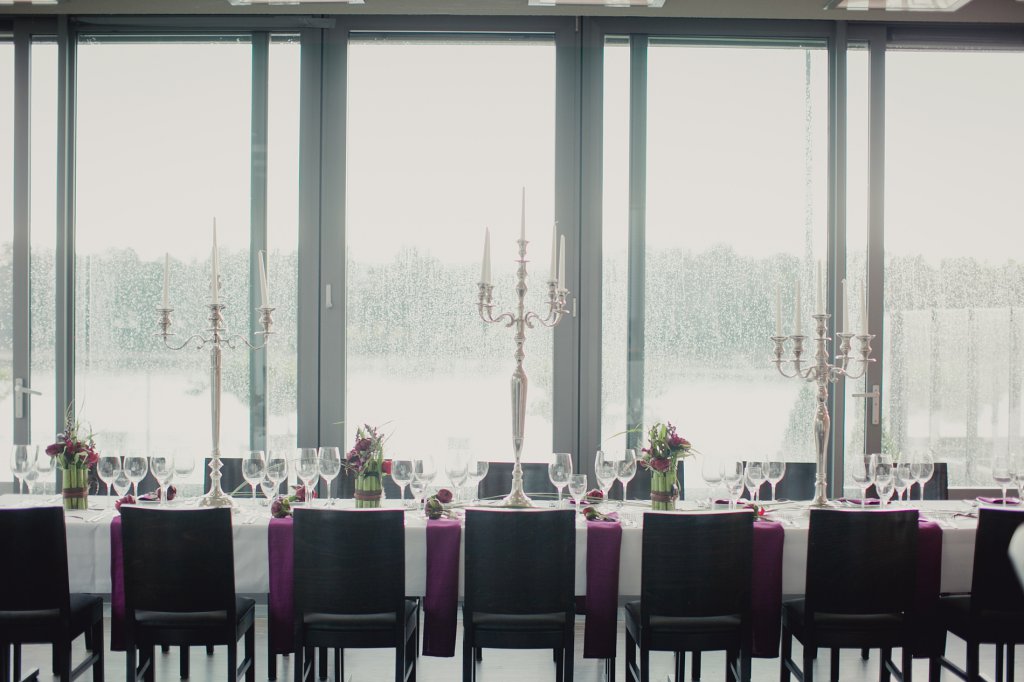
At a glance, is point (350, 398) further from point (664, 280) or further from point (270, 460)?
point (664, 280)

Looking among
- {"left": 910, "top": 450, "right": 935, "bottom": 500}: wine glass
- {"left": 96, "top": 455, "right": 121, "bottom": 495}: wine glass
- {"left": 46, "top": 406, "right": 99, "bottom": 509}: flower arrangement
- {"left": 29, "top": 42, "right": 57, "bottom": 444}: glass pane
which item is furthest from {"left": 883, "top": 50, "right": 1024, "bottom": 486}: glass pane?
{"left": 29, "top": 42, "right": 57, "bottom": 444}: glass pane

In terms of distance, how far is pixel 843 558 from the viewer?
288cm

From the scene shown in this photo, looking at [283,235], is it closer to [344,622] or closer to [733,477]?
[344,622]

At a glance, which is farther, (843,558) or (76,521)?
(76,521)

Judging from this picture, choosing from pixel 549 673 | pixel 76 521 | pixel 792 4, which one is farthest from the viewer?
pixel 792 4

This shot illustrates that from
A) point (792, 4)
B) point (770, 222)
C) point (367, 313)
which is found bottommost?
point (367, 313)

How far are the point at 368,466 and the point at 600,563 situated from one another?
3.38 ft

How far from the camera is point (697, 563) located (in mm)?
2832

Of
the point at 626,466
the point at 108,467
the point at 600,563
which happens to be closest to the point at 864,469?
the point at 626,466

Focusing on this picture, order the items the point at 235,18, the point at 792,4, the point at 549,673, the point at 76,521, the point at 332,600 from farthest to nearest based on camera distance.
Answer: the point at 235,18
the point at 792,4
the point at 549,673
the point at 76,521
the point at 332,600

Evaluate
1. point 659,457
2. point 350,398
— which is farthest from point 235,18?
point 659,457

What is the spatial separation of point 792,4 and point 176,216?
148 inches

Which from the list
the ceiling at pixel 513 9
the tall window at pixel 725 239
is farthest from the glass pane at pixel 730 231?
the ceiling at pixel 513 9

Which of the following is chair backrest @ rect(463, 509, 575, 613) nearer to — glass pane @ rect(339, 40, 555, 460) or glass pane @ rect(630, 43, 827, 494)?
glass pane @ rect(339, 40, 555, 460)
